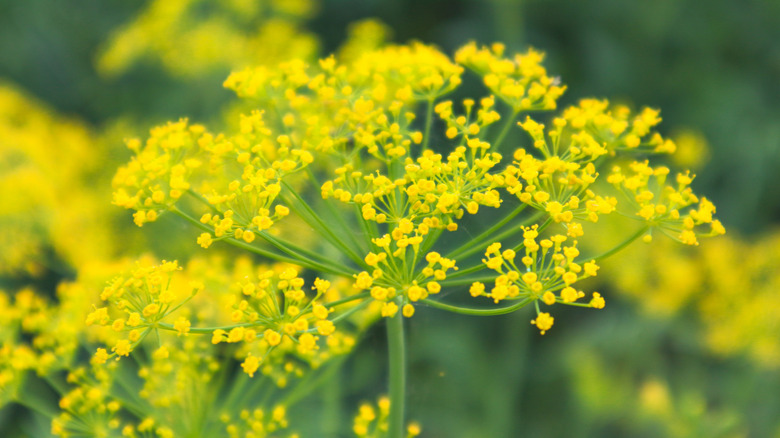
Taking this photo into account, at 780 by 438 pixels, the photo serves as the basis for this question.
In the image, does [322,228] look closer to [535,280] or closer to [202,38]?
[535,280]

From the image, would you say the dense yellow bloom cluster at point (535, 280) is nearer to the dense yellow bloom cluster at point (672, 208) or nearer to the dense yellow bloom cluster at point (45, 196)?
the dense yellow bloom cluster at point (672, 208)

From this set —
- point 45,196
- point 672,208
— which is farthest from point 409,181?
point 45,196

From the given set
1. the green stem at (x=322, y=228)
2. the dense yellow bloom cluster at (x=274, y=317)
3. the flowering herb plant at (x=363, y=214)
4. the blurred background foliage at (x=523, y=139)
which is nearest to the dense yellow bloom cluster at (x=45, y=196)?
the blurred background foliage at (x=523, y=139)

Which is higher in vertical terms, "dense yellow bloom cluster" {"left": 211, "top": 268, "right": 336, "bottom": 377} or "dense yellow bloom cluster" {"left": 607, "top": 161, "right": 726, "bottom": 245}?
"dense yellow bloom cluster" {"left": 607, "top": 161, "right": 726, "bottom": 245}

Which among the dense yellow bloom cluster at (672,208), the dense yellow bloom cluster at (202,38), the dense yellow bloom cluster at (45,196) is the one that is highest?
the dense yellow bloom cluster at (202,38)

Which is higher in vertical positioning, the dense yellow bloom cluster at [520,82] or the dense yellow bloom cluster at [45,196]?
the dense yellow bloom cluster at [45,196]

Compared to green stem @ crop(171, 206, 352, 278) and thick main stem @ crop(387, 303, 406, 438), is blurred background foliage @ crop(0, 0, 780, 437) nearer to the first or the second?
thick main stem @ crop(387, 303, 406, 438)

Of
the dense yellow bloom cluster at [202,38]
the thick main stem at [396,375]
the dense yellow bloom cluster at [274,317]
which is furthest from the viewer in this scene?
the dense yellow bloom cluster at [202,38]

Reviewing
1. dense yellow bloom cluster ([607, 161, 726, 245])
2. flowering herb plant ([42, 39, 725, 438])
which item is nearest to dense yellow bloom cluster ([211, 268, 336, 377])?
flowering herb plant ([42, 39, 725, 438])

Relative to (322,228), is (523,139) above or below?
above
